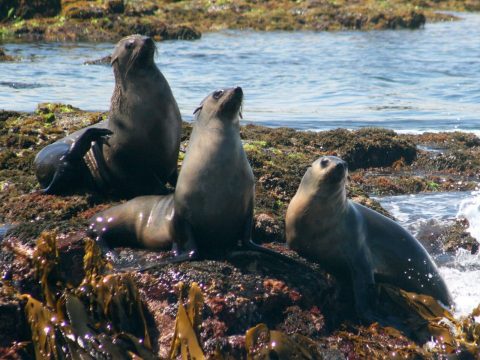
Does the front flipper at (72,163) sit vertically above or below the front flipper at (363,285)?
above

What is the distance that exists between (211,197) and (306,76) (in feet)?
58.3

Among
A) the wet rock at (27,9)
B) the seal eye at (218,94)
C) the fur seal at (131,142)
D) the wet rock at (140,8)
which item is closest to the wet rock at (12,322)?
the fur seal at (131,142)

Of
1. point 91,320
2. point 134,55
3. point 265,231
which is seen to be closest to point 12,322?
point 91,320

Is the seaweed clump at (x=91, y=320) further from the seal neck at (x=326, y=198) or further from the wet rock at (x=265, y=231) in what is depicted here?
the seal neck at (x=326, y=198)

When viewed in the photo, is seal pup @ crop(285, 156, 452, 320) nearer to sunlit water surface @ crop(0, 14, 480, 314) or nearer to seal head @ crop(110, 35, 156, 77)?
sunlit water surface @ crop(0, 14, 480, 314)

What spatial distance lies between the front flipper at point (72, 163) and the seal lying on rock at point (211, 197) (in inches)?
45.2

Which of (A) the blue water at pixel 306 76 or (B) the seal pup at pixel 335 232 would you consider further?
(A) the blue water at pixel 306 76

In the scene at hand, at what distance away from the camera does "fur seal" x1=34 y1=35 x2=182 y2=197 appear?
7.44 meters

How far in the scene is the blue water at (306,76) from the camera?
17359 mm

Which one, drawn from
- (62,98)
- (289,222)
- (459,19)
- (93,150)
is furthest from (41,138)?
(459,19)

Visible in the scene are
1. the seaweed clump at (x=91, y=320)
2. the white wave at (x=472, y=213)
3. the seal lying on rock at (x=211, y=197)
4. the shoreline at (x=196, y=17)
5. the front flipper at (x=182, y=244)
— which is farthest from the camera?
the shoreline at (x=196, y=17)

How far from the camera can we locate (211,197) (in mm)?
6285

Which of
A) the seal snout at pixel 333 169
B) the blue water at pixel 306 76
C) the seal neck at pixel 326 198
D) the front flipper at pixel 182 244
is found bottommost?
the blue water at pixel 306 76

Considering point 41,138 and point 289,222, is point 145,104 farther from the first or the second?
point 41,138
